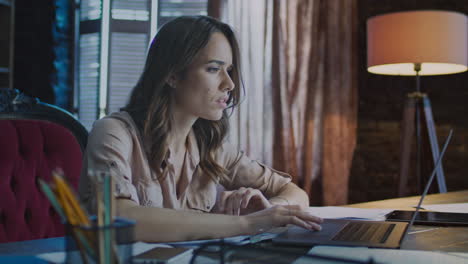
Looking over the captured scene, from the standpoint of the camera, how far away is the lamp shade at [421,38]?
2746 millimetres

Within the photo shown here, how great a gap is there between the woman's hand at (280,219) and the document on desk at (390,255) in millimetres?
139

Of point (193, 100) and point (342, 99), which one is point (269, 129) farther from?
point (193, 100)

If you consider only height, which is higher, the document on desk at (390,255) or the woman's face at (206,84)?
the woman's face at (206,84)

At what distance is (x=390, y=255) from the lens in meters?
0.85

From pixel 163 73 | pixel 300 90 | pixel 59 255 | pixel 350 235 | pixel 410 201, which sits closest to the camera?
pixel 59 255

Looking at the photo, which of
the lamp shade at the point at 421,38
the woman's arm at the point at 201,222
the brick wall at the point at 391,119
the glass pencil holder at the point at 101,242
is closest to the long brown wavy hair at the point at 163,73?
the woman's arm at the point at 201,222

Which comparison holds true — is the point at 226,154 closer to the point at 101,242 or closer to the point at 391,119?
the point at 101,242

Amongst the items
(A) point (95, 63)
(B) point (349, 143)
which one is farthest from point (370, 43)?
(A) point (95, 63)

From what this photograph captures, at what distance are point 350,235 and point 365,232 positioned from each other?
0.17 feet

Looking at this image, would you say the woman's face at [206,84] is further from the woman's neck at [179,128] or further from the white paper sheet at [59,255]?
the white paper sheet at [59,255]

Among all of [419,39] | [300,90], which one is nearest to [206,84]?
[419,39]

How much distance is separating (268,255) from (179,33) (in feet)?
2.87

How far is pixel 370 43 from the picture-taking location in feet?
9.69

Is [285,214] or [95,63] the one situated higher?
[95,63]
